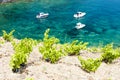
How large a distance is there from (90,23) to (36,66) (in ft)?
168

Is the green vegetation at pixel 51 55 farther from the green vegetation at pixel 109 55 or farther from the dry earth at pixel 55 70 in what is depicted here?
the dry earth at pixel 55 70

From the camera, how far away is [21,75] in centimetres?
2006

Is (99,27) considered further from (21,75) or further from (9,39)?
(21,75)

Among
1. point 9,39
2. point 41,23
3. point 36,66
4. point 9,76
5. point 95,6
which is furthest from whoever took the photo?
point 95,6

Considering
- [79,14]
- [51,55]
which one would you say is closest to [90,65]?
[51,55]

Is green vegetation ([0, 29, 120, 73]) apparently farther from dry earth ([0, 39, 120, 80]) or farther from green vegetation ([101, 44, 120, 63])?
dry earth ([0, 39, 120, 80])

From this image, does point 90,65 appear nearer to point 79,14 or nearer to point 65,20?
point 65,20

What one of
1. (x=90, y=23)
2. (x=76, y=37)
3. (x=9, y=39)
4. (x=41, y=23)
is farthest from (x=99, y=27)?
(x=9, y=39)

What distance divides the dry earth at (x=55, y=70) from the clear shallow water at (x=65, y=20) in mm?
30327

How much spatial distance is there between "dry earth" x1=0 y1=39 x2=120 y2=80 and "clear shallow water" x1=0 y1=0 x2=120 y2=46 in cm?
3033

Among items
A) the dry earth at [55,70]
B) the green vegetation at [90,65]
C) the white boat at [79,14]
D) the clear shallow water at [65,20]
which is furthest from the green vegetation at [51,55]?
the white boat at [79,14]

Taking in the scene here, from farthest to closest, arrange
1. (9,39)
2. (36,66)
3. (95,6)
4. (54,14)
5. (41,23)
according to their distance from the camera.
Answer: (95,6) → (54,14) → (41,23) → (9,39) → (36,66)

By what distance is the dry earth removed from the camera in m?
20.1

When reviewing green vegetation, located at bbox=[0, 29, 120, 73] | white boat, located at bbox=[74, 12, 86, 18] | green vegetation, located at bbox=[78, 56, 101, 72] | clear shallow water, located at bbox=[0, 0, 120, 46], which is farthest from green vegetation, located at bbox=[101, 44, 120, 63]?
white boat, located at bbox=[74, 12, 86, 18]
